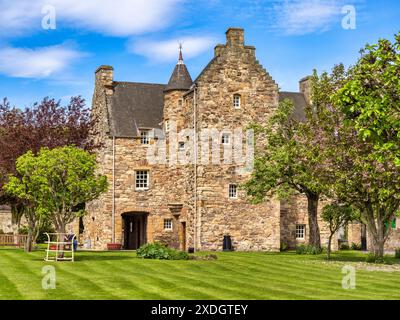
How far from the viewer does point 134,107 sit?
53.4 metres

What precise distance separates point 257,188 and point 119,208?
1379 centimetres

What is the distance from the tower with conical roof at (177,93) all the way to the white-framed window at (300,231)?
42.1ft

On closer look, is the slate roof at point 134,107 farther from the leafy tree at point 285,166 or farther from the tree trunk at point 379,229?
the tree trunk at point 379,229

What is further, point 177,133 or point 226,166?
point 177,133

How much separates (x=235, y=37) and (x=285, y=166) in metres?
12.5

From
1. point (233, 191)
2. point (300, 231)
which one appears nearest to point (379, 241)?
point (233, 191)

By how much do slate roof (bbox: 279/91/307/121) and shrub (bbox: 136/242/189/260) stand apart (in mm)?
25286

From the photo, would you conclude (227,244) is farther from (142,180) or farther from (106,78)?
(106,78)

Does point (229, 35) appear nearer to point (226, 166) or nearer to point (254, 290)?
point (226, 166)

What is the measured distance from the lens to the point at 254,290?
64.0 ft
